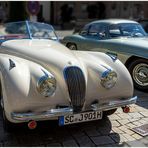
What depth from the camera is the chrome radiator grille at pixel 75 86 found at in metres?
3.95

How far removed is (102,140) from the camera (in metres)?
4.11

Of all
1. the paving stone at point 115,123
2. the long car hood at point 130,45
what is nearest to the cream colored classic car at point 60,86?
the paving stone at point 115,123

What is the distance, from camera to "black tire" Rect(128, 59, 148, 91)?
6.41 meters

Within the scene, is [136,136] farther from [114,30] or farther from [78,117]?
[114,30]

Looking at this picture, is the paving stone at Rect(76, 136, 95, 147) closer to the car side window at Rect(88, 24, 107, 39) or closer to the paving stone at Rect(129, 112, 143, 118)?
the paving stone at Rect(129, 112, 143, 118)

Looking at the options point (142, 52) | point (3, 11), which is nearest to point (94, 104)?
point (142, 52)

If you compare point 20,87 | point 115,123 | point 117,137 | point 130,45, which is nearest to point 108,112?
point 115,123

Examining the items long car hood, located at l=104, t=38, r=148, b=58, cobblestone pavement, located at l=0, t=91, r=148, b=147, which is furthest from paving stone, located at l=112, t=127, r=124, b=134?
long car hood, located at l=104, t=38, r=148, b=58

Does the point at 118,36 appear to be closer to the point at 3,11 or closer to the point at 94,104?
the point at 94,104

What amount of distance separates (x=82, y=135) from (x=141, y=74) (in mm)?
2787

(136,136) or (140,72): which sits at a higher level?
(140,72)

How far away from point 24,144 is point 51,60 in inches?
47.6

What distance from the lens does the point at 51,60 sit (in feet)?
13.9

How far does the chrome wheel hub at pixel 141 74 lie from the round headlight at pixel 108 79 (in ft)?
7.76
